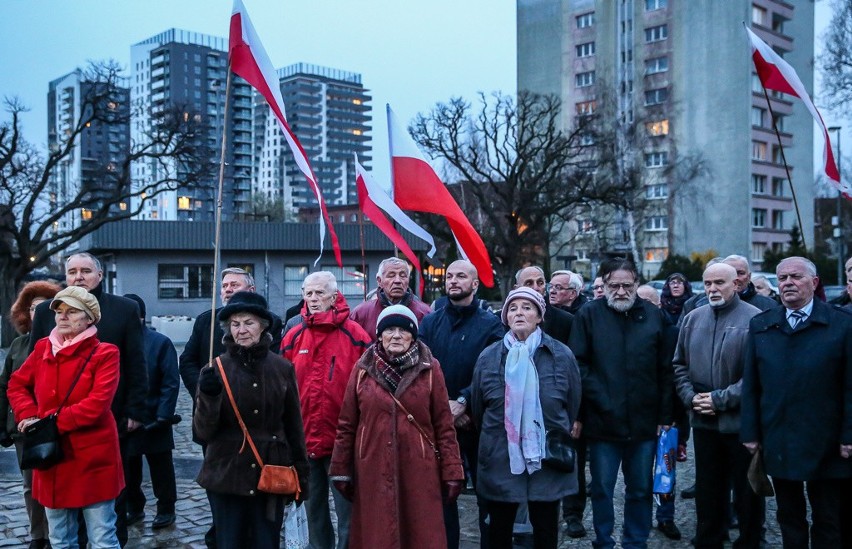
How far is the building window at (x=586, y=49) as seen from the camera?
6400 centimetres

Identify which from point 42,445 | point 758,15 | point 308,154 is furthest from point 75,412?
point 308,154

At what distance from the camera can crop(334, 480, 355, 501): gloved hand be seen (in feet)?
15.3

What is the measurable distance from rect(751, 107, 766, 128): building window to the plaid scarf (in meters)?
61.2

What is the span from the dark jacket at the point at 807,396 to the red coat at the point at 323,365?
108 inches

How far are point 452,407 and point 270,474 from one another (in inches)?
55.7

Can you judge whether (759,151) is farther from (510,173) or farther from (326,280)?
(326,280)

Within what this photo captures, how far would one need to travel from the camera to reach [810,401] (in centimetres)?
487

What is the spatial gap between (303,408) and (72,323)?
1.59m

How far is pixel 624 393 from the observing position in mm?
5668

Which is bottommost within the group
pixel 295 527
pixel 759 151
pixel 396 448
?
pixel 295 527

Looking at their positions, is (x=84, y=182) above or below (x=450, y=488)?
above

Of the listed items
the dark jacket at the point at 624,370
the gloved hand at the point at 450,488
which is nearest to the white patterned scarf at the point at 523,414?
the gloved hand at the point at 450,488

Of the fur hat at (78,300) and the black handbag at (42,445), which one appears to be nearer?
the black handbag at (42,445)

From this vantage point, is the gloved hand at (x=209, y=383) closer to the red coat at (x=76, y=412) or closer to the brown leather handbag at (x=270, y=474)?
the brown leather handbag at (x=270, y=474)
